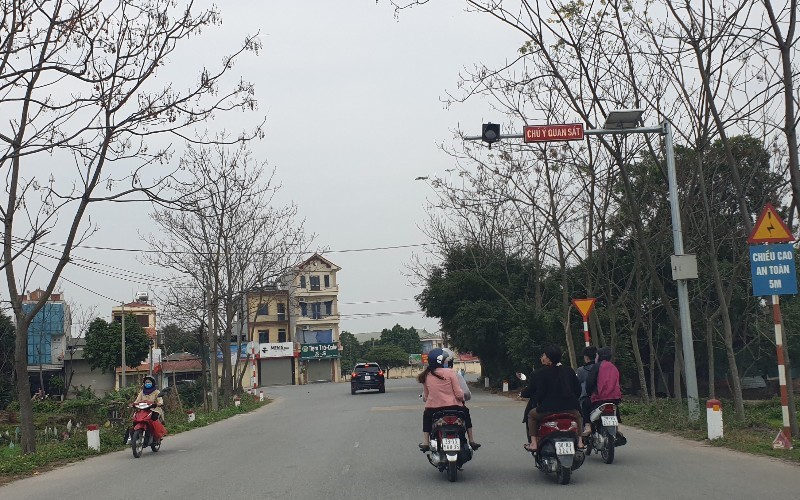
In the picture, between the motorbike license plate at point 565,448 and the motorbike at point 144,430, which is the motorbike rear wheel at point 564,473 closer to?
the motorbike license plate at point 565,448

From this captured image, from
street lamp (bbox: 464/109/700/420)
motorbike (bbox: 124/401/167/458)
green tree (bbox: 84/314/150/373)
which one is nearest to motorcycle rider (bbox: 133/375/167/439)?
motorbike (bbox: 124/401/167/458)

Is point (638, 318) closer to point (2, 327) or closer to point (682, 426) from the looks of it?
point (682, 426)

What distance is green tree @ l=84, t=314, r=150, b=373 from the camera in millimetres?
52625

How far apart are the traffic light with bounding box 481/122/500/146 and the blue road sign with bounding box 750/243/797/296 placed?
15.9 ft

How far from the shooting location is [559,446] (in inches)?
390

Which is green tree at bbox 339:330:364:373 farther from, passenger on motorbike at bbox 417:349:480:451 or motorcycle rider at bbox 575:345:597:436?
passenger on motorbike at bbox 417:349:480:451

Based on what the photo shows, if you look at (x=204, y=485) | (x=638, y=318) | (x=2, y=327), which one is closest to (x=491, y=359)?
(x=638, y=318)

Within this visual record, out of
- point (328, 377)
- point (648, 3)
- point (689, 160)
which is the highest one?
point (648, 3)

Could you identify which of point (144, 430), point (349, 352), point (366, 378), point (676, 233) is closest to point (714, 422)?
point (676, 233)

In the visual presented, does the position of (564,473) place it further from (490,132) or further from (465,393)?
(490,132)

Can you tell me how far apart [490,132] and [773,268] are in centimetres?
538

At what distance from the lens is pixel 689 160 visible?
22.6m

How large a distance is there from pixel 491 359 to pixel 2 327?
27642 millimetres

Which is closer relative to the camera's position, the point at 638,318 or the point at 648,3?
the point at 648,3
